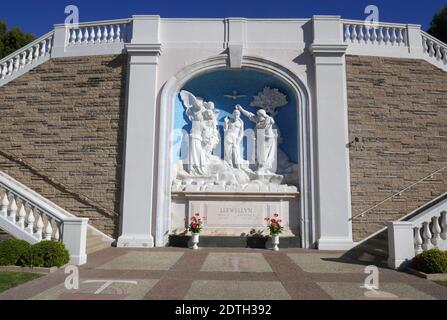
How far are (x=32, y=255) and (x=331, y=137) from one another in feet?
27.9

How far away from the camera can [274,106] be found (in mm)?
11930

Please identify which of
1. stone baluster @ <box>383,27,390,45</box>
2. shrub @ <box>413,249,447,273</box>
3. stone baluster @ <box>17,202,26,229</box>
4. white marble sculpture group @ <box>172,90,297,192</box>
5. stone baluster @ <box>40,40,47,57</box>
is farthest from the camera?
stone baluster @ <box>40,40,47,57</box>

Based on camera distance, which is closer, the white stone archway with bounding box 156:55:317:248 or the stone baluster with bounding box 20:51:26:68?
the white stone archway with bounding box 156:55:317:248

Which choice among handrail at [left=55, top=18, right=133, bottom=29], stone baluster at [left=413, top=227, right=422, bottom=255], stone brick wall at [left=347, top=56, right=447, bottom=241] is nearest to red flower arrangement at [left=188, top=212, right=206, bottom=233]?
stone brick wall at [left=347, top=56, right=447, bottom=241]

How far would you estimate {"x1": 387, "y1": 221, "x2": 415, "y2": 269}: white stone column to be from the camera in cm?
711

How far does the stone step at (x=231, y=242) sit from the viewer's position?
10.4 metres

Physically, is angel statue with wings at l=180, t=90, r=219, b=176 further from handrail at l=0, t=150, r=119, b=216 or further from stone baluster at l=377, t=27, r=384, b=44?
stone baluster at l=377, t=27, r=384, b=44

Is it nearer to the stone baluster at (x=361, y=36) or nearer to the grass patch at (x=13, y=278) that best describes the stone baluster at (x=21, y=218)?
the grass patch at (x=13, y=278)

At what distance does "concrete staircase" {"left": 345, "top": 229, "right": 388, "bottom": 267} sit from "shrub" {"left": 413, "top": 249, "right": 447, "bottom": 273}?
3.42ft

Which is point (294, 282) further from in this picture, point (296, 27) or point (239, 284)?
point (296, 27)

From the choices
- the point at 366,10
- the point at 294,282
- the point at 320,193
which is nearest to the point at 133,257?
the point at 294,282

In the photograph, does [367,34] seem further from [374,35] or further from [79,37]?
[79,37]

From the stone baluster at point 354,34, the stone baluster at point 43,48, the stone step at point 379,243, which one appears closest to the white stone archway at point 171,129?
the stone step at point 379,243

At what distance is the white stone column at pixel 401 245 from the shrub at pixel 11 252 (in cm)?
756
